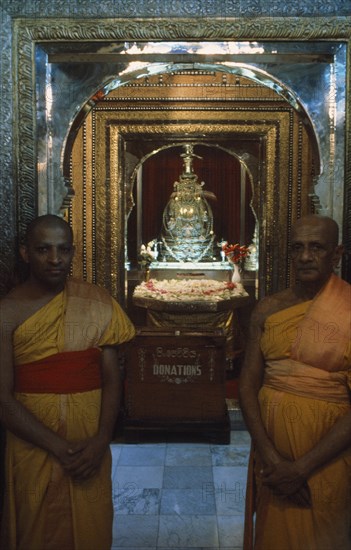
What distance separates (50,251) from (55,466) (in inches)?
36.4

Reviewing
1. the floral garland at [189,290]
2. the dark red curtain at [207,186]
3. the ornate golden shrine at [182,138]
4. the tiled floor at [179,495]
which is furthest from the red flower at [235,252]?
the tiled floor at [179,495]

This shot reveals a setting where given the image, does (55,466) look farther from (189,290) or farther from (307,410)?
(189,290)

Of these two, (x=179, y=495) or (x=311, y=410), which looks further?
(x=179, y=495)

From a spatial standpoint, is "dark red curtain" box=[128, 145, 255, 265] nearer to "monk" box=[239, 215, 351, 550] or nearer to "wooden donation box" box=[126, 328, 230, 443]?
"wooden donation box" box=[126, 328, 230, 443]

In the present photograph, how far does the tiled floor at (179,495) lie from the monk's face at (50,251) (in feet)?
5.87

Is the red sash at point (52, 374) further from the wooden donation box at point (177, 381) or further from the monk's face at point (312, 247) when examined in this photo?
the wooden donation box at point (177, 381)

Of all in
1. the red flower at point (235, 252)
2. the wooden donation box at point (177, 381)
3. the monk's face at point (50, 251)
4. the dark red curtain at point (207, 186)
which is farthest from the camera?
the dark red curtain at point (207, 186)

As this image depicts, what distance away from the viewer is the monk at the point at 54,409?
2.48 m

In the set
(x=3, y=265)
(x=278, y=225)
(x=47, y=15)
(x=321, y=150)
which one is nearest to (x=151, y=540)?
(x=3, y=265)

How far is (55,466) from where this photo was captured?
8.20ft

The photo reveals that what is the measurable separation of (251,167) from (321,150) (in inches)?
140

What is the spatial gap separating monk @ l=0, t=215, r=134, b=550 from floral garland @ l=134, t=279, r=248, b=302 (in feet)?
15.6

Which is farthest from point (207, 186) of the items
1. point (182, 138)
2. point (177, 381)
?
point (177, 381)

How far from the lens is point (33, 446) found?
2516mm
